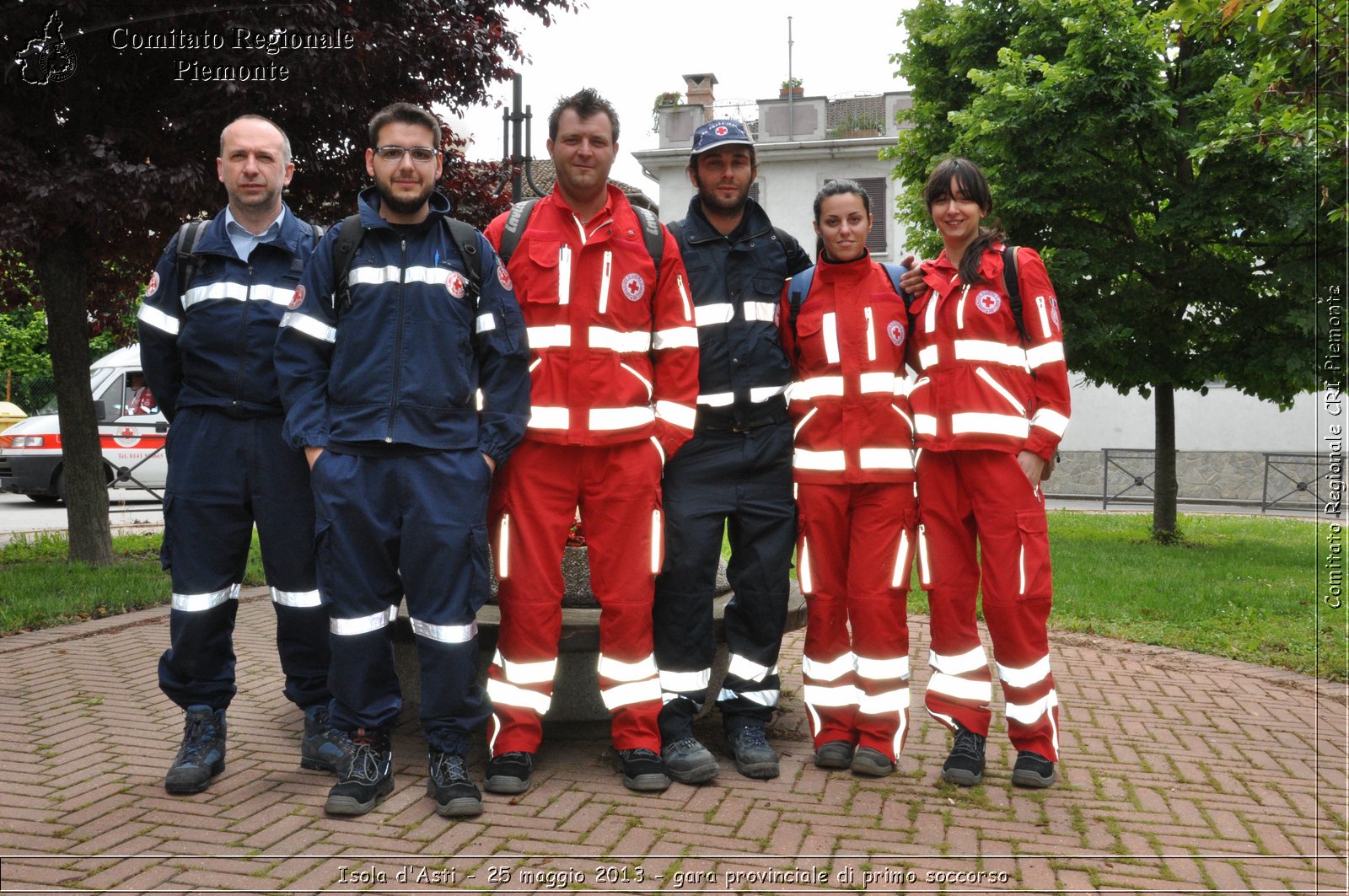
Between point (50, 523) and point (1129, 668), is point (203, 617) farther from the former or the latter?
point (50, 523)

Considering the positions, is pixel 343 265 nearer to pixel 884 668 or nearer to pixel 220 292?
pixel 220 292

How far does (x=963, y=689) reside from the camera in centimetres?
450

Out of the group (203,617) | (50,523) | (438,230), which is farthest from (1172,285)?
(50,523)

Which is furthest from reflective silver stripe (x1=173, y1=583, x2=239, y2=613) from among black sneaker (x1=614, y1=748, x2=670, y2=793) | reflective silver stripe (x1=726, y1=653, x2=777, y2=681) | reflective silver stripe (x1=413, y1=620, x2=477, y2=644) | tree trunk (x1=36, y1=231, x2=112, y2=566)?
tree trunk (x1=36, y1=231, x2=112, y2=566)

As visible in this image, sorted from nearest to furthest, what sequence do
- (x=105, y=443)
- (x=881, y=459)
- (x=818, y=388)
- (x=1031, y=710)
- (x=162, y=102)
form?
(x=1031, y=710) < (x=881, y=459) < (x=818, y=388) < (x=162, y=102) < (x=105, y=443)

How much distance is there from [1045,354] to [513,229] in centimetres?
217

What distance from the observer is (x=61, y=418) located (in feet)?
30.2

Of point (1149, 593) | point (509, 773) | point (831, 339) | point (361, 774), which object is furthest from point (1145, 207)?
point (361, 774)

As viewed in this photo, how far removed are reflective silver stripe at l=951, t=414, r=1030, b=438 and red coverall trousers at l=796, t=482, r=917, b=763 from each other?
1.23ft

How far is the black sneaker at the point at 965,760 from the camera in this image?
4.33 metres

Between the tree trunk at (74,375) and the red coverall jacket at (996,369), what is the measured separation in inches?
292

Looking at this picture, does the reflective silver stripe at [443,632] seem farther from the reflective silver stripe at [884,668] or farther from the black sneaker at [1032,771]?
the black sneaker at [1032,771]

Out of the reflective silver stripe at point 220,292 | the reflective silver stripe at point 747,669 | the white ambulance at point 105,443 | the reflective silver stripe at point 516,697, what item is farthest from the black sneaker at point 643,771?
the white ambulance at point 105,443

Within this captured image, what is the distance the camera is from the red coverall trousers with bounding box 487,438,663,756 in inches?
167
